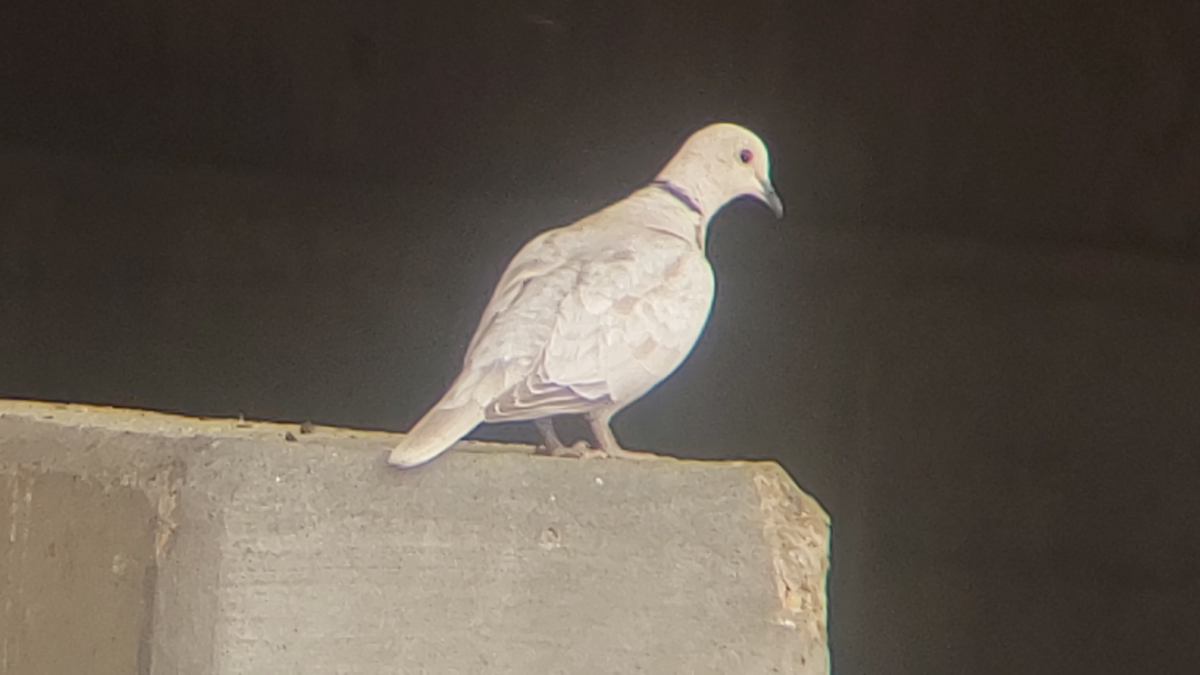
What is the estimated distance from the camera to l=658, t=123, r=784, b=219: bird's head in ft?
3.29

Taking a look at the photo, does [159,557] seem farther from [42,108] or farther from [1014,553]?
[1014,553]

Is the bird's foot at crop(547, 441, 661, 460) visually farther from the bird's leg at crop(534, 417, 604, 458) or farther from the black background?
the black background

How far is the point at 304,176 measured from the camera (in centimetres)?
156

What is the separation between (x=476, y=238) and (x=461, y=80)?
194mm

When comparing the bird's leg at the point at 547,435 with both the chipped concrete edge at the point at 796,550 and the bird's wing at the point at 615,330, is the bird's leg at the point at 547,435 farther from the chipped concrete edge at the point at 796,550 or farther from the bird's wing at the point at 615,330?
the chipped concrete edge at the point at 796,550

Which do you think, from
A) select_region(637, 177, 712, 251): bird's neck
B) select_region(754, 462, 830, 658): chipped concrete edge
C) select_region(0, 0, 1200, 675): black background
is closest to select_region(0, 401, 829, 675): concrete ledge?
select_region(754, 462, 830, 658): chipped concrete edge

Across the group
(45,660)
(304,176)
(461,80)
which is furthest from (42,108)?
(45,660)

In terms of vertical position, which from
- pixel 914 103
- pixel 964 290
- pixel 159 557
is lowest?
pixel 159 557

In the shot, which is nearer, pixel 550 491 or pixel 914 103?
pixel 550 491

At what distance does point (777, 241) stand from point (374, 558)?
937 mm

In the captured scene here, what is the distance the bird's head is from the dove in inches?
0.7

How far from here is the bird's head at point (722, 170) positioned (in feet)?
3.29

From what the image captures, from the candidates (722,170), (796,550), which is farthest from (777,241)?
(796,550)

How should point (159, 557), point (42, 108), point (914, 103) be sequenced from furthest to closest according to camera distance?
point (914, 103), point (42, 108), point (159, 557)
